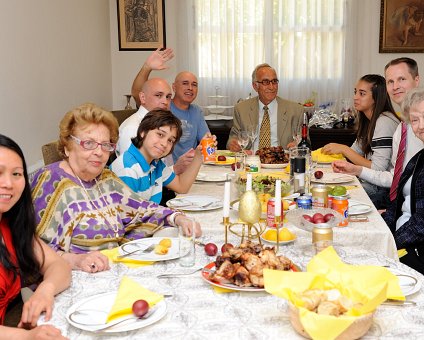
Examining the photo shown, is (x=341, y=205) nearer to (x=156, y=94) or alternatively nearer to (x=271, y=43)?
(x=156, y=94)

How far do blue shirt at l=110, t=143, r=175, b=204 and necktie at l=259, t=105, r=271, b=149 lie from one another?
6.01 feet

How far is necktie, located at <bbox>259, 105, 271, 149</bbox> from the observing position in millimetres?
4340

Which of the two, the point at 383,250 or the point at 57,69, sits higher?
the point at 57,69

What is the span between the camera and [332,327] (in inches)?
41.8

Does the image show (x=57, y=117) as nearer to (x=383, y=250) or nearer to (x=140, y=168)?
(x=140, y=168)

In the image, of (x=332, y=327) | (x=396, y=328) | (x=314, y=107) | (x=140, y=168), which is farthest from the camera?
(x=314, y=107)

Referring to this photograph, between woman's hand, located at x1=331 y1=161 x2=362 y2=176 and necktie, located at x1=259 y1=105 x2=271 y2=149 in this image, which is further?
necktie, located at x1=259 y1=105 x2=271 y2=149

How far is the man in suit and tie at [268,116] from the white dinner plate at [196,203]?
6.16ft

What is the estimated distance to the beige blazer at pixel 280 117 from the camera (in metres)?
4.34

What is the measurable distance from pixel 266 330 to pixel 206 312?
17cm

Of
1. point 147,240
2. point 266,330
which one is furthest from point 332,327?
point 147,240

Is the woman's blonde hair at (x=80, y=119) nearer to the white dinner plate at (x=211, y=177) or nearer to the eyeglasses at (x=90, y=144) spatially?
the eyeglasses at (x=90, y=144)

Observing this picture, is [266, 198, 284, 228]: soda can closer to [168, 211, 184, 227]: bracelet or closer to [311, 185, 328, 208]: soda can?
[311, 185, 328, 208]: soda can

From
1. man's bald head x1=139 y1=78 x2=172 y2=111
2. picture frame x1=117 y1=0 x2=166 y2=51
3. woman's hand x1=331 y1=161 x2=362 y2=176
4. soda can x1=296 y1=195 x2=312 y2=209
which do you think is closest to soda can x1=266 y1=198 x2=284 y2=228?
soda can x1=296 y1=195 x2=312 y2=209
